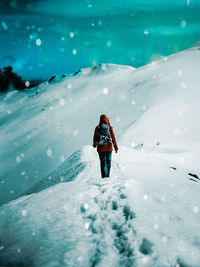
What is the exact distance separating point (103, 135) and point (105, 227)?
9.57ft

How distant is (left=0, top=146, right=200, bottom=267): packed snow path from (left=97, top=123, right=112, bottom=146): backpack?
Answer: 1.34 meters

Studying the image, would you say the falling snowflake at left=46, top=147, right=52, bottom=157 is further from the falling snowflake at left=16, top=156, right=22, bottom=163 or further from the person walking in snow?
the person walking in snow

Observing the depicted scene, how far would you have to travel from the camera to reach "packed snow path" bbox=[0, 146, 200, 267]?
2.51 meters

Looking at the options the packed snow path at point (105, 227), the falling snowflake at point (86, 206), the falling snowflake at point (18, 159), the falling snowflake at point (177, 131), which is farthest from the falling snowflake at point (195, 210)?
the falling snowflake at point (18, 159)

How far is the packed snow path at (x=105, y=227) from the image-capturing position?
98.9 inches

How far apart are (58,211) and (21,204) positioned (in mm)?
1160

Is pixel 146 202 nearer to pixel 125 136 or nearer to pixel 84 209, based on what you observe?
pixel 84 209

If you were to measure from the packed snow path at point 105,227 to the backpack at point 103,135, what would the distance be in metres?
1.34

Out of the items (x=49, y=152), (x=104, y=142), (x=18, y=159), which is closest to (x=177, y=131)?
(x=49, y=152)

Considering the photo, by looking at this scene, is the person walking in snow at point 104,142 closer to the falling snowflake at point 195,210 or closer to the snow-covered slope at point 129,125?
the falling snowflake at point 195,210

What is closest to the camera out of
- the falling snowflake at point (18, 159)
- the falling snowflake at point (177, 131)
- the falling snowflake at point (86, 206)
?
the falling snowflake at point (86, 206)

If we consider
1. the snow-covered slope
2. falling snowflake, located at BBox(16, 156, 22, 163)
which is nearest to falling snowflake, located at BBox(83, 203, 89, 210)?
the snow-covered slope

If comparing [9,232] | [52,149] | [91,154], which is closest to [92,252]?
[9,232]

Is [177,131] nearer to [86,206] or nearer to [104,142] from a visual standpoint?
[104,142]
